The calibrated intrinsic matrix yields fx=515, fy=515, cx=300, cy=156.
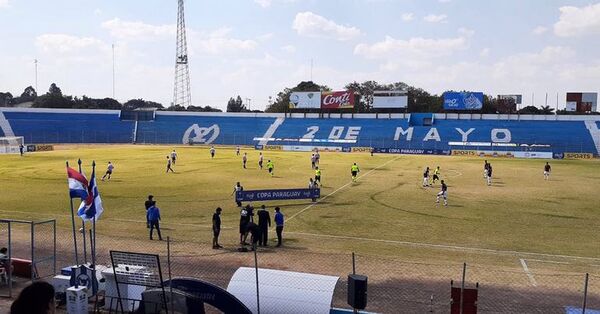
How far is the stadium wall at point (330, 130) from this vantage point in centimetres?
8006

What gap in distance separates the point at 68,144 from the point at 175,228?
74.4 m

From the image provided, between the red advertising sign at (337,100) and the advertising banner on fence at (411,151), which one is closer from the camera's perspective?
the advertising banner on fence at (411,151)

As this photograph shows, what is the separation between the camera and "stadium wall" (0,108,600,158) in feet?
263

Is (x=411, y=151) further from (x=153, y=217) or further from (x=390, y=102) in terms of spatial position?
(x=153, y=217)

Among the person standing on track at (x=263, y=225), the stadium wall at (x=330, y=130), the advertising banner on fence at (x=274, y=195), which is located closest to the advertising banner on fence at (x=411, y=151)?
the stadium wall at (x=330, y=130)

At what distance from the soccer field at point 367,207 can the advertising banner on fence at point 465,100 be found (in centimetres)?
4716

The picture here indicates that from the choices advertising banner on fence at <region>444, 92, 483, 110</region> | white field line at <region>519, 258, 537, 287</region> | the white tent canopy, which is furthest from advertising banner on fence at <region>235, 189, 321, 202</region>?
advertising banner on fence at <region>444, 92, 483, 110</region>

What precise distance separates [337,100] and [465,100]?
934 inches

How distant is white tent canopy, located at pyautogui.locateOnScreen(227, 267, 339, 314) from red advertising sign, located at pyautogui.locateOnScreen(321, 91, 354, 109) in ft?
295

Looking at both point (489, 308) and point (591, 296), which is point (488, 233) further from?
point (489, 308)

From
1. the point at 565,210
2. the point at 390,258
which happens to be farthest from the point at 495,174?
the point at 390,258

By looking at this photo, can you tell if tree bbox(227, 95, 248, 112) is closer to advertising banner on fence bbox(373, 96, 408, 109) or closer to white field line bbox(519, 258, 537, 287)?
advertising banner on fence bbox(373, 96, 408, 109)

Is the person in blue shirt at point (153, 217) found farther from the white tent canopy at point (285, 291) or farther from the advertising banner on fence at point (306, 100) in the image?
the advertising banner on fence at point (306, 100)

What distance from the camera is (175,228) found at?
22109 mm
